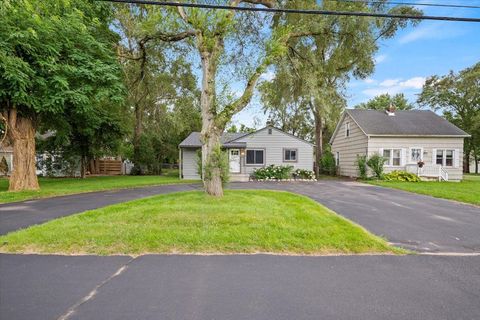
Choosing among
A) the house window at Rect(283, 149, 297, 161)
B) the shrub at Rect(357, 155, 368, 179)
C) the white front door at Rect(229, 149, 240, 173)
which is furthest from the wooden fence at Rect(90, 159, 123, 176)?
the shrub at Rect(357, 155, 368, 179)

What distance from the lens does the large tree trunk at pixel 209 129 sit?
8375 mm

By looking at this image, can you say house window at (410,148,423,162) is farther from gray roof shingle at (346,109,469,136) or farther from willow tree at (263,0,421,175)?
willow tree at (263,0,421,175)

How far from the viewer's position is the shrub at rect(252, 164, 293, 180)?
62.1ft

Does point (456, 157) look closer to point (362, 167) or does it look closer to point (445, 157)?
point (445, 157)

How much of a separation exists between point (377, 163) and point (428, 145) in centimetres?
463

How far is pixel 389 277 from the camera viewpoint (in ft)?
11.8

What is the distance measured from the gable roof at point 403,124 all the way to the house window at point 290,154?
5216mm

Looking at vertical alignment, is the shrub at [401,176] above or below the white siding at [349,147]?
below

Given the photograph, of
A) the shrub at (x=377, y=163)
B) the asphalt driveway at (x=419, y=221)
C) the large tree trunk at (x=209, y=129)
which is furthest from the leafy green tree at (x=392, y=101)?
the large tree trunk at (x=209, y=129)

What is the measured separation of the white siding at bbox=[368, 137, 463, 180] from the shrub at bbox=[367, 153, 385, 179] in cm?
92

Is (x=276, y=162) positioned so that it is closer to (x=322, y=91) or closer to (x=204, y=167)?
(x=322, y=91)

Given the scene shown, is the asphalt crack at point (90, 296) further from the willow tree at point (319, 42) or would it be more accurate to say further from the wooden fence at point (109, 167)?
the wooden fence at point (109, 167)

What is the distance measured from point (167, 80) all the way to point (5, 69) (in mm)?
14892

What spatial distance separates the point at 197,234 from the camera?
16.6 feet
